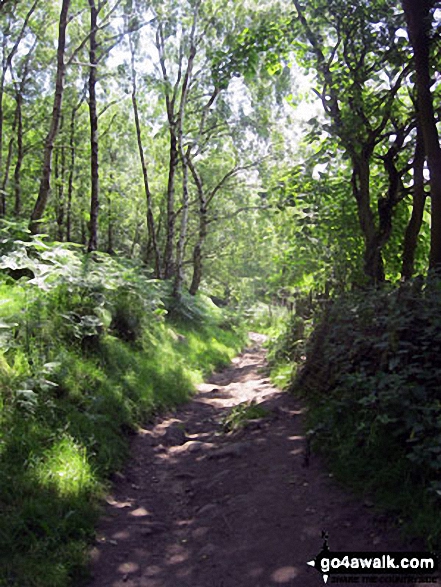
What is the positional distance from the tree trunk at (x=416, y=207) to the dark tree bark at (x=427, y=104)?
1.75 meters

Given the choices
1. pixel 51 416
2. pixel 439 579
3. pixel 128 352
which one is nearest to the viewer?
pixel 439 579

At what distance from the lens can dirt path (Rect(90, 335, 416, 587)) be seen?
370 cm

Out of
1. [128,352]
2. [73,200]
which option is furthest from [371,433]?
[73,200]

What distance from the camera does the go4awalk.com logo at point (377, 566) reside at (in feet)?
10.5

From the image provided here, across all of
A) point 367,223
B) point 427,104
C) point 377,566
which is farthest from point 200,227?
point 377,566

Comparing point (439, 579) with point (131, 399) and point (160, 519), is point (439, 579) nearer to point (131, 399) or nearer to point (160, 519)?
point (160, 519)

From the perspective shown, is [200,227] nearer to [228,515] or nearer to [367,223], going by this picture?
[367,223]

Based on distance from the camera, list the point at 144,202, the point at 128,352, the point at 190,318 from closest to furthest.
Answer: the point at 128,352
the point at 190,318
the point at 144,202

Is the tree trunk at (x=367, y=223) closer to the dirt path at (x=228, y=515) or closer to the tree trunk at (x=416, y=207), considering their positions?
the tree trunk at (x=416, y=207)

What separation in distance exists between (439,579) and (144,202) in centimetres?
2576

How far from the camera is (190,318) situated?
16109mm

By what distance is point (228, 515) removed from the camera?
4590mm

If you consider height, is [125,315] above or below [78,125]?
below

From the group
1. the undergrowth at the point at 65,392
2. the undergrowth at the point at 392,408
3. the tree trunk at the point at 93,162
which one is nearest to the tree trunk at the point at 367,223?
the undergrowth at the point at 392,408
